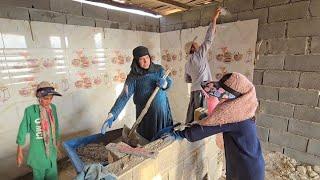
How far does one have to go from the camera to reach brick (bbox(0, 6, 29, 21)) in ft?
6.12

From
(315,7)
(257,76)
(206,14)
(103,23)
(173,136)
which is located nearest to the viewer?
(173,136)

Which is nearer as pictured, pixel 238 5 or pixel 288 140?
pixel 288 140

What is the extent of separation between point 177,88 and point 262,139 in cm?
147

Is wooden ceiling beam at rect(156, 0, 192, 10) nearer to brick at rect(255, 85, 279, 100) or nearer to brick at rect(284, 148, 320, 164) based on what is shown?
brick at rect(255, 85, 279, 100)

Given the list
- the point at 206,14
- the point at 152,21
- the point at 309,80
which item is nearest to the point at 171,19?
the point at 152,21

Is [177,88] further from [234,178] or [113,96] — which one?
[234,178]

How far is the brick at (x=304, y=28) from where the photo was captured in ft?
6.31

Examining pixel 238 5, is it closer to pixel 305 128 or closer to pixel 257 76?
pixel 257 76

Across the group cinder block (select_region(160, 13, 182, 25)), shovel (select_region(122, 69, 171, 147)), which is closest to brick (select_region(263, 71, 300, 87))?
shovel (select_region(122, 69, 171, 147))

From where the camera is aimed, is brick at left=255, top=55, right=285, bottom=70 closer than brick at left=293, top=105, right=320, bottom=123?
No

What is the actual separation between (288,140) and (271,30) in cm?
124

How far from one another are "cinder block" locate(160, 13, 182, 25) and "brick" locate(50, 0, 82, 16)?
1.37 meters

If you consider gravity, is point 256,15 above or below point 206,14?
below

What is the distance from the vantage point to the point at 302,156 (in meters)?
2.18
